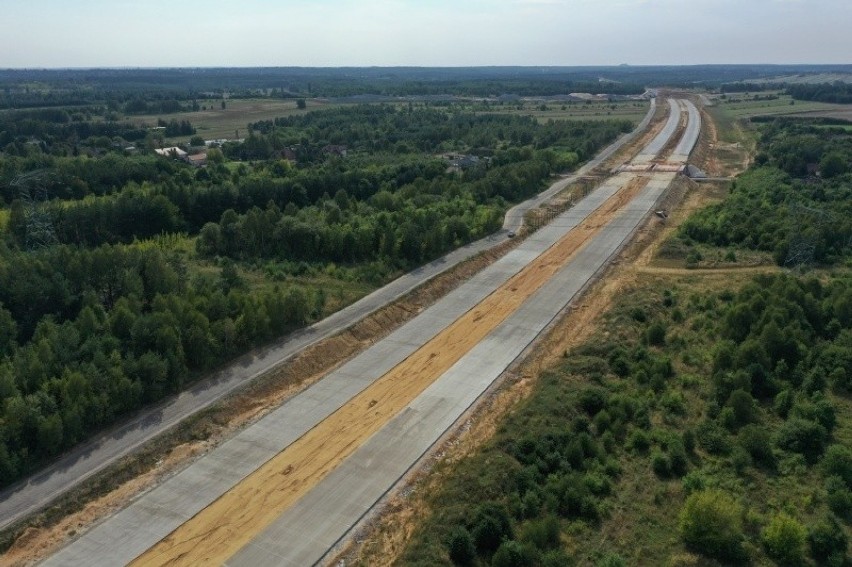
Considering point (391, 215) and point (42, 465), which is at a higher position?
point (391, 215)

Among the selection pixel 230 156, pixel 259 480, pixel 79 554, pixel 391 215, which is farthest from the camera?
pixel 230 156

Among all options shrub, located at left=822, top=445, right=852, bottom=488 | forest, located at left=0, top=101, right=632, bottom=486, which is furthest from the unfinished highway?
shrub, located at left=822, top=445, right=852, bottom=488

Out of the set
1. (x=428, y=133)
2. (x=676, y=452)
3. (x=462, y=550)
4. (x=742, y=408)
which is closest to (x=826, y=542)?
(x=676, y=452)

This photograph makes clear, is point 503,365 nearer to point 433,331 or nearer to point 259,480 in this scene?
point 433,331

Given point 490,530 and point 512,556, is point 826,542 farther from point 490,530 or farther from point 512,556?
point 490,530

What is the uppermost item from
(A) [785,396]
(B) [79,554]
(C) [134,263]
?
(C) [134,263]

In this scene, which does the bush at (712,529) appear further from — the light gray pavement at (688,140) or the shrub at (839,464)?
the light gray pavement at (688,140)

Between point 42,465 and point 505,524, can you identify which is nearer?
point 505,524

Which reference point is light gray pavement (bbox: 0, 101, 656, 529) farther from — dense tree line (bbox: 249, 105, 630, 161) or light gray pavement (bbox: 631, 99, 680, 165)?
light gray pavement (bbox: 631, 99, 680, 165)

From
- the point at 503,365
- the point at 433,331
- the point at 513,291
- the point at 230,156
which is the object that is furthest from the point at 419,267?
the point at 230,156
